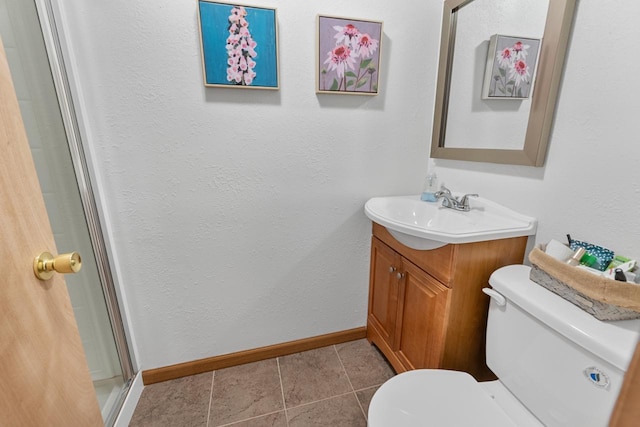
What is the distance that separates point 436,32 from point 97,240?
1.87 meters

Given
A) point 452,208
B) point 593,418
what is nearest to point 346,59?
point 452,208

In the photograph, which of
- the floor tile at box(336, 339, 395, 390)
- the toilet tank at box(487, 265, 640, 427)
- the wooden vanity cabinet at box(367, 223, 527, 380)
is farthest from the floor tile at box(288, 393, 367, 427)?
the toilet tank at box(487, 265, 640, 427)

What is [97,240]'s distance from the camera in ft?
4.00

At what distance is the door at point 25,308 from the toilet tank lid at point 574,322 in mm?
1111

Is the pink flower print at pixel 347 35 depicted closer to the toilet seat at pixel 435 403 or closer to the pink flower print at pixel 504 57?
the pink flower print at pixel 504 57

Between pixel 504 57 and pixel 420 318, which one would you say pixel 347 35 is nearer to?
pixel 504 57

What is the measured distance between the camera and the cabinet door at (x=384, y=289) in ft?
4.71

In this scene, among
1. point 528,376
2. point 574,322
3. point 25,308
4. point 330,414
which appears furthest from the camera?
point 330,414

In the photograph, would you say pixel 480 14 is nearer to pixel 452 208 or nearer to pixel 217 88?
pixel 452 208

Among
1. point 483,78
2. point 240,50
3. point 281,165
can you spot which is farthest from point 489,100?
point 240,50

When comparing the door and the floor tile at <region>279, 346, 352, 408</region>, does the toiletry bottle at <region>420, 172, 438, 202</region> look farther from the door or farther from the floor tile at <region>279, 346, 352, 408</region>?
the door

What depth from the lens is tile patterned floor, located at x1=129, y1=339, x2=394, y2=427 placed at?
4.28ft

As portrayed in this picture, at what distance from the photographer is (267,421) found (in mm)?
1294

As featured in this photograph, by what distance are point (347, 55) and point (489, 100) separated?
667 mm
